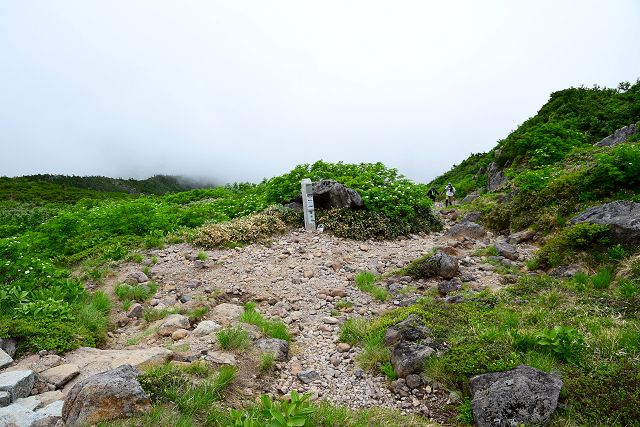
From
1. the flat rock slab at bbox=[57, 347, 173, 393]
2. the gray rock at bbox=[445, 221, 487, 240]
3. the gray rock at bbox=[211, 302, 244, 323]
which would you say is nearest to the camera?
the flat rock slab at bbox=[57, 347, 173, 393]

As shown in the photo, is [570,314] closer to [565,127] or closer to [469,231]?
[469,231]

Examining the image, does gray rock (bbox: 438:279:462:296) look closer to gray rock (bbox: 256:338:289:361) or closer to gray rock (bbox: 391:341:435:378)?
gray rock (bbox: 391:341:435:378)

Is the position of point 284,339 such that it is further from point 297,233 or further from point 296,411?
point 297,233

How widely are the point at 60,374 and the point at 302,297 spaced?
176 inches

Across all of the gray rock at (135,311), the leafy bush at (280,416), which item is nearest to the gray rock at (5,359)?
the gray rock at (135,311)

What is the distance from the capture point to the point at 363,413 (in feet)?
13.7

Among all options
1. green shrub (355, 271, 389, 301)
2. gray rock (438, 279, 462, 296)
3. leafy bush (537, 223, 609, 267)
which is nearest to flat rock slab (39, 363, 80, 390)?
green shrub (355, 271, 389, 301)

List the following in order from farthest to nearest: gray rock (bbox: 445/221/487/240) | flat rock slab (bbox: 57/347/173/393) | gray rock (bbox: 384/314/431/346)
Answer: gray rock (bbox: 445/221/487/240), gray rock (bbox: 384/314/431/346), flat rock slab (bbox: 57/347/173/393)

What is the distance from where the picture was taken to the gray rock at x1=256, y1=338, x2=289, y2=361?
5.87 metres

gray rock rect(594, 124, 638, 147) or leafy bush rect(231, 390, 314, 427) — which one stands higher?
gray rock rect(594, 124, 638, 147)

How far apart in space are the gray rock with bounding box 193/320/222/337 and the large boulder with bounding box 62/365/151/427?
2.35 metres

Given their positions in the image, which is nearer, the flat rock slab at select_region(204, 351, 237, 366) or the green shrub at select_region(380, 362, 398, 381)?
the green shrub at select_region(380, 362, 398, 381)

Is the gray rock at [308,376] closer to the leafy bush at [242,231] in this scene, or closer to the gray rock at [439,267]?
the gray rock at [439,267]

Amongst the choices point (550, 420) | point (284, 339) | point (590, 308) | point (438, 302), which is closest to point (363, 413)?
point (550, 420)
